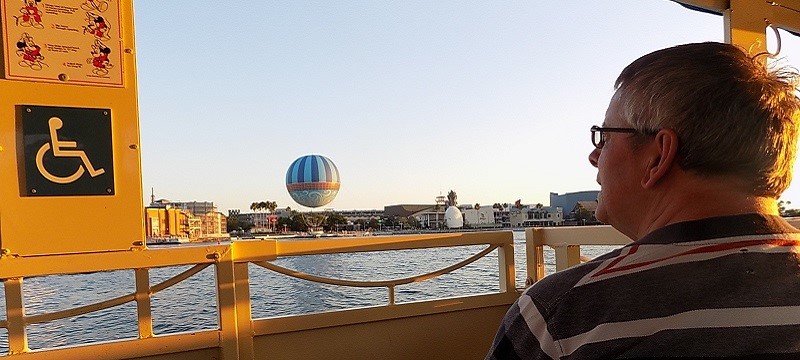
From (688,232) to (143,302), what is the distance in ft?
5.52

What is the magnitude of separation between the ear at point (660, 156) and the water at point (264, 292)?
5.14ft

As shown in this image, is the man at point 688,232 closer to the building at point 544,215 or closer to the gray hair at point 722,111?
the gray hair at point 722,111

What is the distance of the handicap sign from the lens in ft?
5.57

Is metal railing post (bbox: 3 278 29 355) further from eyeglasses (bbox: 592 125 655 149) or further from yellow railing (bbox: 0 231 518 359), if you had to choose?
eyeglasses (bbox: 592 125 655 149)

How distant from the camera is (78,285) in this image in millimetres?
4969

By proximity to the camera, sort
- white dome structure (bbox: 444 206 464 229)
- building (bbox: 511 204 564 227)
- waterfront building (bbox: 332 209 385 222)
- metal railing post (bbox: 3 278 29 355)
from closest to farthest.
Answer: metal railing post (bbox: 3 278 29 355) → building (bbox: 511 204 564 227) → white dome structure (bbox: 444 206 464 229) → waterfront building (bbox: 332 209 385 222)

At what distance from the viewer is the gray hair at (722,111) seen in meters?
0.62

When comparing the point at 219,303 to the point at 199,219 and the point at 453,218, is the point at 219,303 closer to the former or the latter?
the point at 199,219

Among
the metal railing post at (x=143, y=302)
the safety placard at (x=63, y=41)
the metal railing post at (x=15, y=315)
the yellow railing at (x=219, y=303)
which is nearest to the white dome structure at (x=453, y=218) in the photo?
the yellow railing at (x=219, y=303)

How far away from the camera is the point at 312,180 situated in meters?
21.2

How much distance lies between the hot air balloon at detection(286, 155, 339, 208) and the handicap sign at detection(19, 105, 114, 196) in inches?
733

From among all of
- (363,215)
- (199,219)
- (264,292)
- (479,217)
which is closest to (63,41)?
(264,292)

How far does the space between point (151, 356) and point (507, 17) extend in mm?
9446

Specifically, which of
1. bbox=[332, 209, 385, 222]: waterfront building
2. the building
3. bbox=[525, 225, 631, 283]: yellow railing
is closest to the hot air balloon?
bbox=[332, 209, 385, 222]: waterfront building
